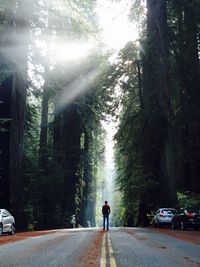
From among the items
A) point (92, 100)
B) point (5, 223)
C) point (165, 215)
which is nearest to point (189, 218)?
point (165, 215)

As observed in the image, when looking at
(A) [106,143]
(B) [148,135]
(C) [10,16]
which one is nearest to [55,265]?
(C) [10,16]

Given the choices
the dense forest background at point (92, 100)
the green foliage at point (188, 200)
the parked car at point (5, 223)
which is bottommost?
the parked car at point (5, 223)

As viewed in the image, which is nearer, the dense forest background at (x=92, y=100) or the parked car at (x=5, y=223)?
the parked car at (x=5, y=223)

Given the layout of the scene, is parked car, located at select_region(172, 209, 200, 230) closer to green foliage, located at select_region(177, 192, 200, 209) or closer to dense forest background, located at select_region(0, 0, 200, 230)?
green foliage, located at select_region(177, 192, 200, 209)

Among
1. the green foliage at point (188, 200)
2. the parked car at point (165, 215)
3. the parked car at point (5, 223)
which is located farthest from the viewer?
the green foliage at point (188, 200)

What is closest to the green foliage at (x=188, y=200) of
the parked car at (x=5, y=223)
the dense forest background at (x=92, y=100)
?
the dense forest background at (x=92, y=100)

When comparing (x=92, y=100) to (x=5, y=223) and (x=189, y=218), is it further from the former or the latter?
(x=5, y=223)

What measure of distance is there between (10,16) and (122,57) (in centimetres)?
1229

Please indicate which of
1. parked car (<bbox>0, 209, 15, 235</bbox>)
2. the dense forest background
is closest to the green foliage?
the dense forest background

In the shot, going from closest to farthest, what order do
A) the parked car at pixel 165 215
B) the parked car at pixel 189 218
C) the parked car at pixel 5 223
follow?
the parked car at pixel 5 223 → the parked car at pixel 189 218 → the parked car at pixel 165 215

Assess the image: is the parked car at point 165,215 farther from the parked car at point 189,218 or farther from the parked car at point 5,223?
the parked car at point 5,223

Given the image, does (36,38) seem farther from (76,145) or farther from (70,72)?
(76,145)

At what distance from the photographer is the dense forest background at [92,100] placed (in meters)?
24.2

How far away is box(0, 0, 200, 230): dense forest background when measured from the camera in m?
24.2
